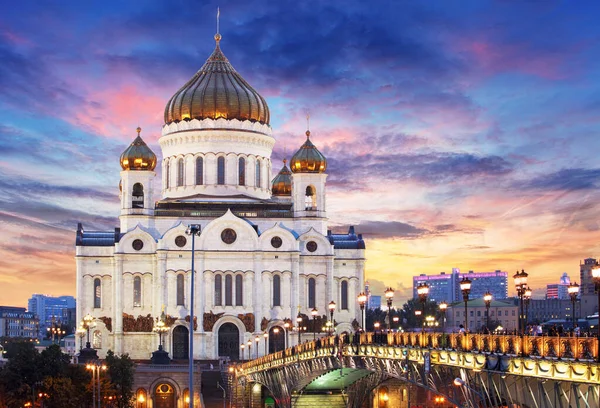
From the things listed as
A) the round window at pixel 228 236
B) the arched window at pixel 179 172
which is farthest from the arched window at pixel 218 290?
the arched window at pixel 179 172

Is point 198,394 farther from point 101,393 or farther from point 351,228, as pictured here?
point 351,228

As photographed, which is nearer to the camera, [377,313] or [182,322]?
[182,322]

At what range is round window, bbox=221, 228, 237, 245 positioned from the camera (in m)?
113

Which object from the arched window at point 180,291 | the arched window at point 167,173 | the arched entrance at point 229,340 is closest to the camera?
the arched window at point 180,291

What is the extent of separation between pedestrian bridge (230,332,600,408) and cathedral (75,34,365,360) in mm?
33704

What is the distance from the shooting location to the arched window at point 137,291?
112 m

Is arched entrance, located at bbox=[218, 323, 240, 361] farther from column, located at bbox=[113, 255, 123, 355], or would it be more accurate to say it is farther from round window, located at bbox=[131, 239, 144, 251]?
round window, located at bbox=[131, 239, 144, 251]

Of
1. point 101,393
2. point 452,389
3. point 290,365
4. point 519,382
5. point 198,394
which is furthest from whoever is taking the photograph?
point 198,394

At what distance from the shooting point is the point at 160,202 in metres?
116

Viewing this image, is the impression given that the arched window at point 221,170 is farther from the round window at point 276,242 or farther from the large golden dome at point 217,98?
the round window at point 276,242

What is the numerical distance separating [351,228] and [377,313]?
51.8 metres

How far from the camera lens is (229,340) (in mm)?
112000

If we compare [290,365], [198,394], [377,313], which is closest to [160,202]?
[198,394]

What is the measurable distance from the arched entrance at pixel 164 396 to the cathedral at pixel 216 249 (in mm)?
7855
